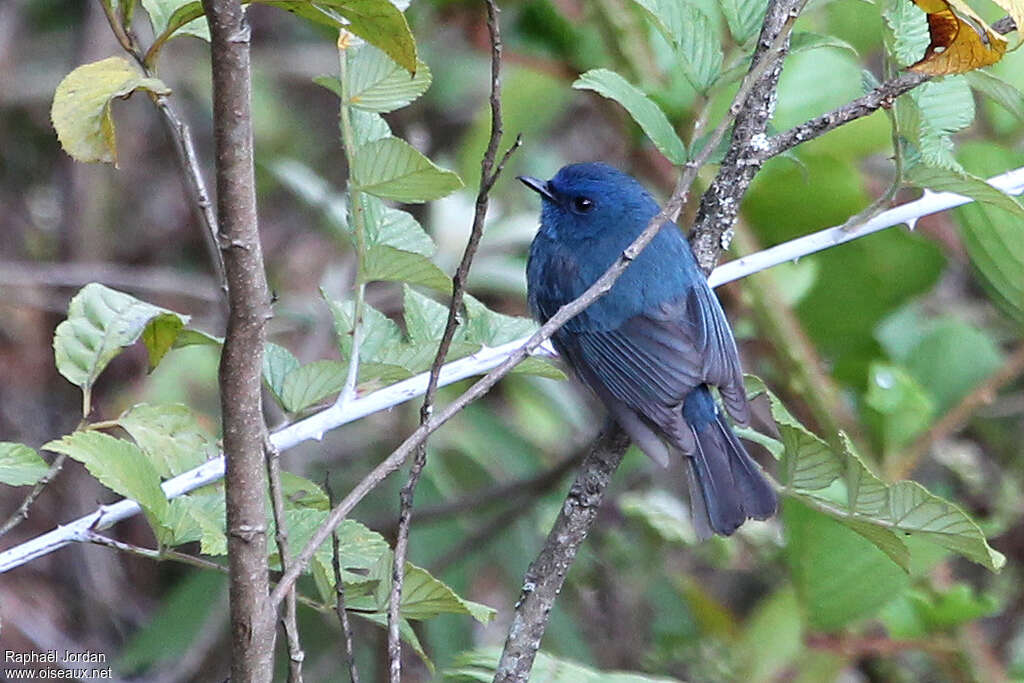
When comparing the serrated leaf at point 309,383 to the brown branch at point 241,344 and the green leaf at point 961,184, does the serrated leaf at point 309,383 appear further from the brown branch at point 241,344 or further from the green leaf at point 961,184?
the green leaf at point 961,184

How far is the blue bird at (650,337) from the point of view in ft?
9.91

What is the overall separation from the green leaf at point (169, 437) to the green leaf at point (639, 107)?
904 millimetres

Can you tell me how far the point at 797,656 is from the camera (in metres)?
3.77

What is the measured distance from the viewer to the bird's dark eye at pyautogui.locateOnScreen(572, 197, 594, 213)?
383 centimetres

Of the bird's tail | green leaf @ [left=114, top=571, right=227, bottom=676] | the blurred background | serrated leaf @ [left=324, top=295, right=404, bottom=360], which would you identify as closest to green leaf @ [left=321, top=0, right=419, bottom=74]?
serrated leaf @ [left=324, top=295, right=404, bottom=360]

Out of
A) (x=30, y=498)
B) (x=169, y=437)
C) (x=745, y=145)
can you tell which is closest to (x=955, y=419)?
(x=745, y=145)

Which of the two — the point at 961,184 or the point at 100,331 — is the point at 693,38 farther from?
the point at 100,331

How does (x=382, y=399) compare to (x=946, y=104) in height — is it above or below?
below

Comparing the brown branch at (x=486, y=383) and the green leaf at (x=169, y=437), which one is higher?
the brown branch at (x=486, y=383)

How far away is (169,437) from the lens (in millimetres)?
2102

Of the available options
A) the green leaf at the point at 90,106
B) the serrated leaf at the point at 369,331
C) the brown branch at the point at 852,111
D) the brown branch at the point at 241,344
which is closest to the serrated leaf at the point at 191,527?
the brown branch at the point at 241,344

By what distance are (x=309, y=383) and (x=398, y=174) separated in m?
0.41

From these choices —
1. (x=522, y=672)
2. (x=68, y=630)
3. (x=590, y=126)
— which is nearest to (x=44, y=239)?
(x=68, y=630)

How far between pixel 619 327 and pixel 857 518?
4.85 feet
